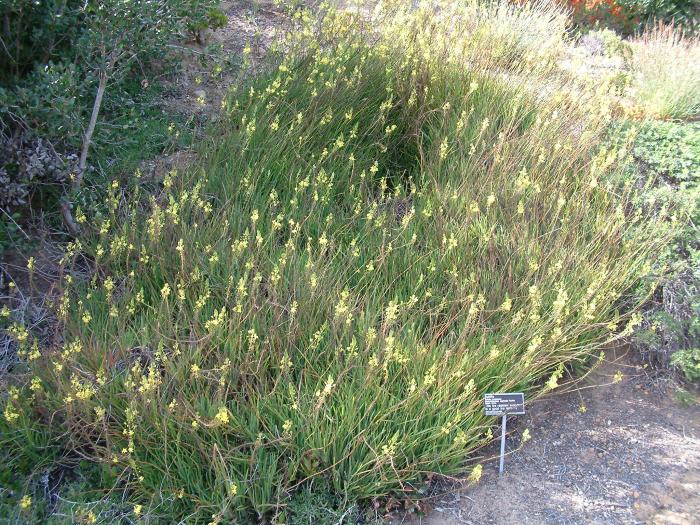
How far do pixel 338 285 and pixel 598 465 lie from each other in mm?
1603

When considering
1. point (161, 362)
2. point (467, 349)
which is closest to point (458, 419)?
point (467, 349)

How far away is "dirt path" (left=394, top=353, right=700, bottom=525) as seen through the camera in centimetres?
302

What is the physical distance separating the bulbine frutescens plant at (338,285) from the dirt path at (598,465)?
19 centimetres

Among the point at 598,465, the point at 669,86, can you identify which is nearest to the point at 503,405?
the point at 598,465

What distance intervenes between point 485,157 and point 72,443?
10.3 feet

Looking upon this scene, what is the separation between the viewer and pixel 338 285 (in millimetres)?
3512

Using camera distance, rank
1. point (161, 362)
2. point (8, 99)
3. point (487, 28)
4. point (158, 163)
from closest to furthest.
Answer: point (161, 362), point (8, 99), point (158, 163), point (487, 28)

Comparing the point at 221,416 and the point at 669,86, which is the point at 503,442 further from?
the point at 669,86

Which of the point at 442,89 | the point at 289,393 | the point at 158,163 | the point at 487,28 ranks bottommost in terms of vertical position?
the point at 289,393

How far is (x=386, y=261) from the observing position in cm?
383

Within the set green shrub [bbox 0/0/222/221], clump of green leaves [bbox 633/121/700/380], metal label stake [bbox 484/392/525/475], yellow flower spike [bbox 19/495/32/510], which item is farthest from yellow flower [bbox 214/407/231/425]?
clump of green leaves [bbox 633/121/700/380]

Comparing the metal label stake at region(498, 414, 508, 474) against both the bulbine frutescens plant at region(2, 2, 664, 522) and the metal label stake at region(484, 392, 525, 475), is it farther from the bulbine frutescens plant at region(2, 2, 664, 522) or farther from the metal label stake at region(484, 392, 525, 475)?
the bulbine frutescens plant at region(2, 2, 664, 522)

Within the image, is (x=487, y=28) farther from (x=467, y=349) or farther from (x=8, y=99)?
(x=8, y=99)

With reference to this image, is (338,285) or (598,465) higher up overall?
(338,285)
